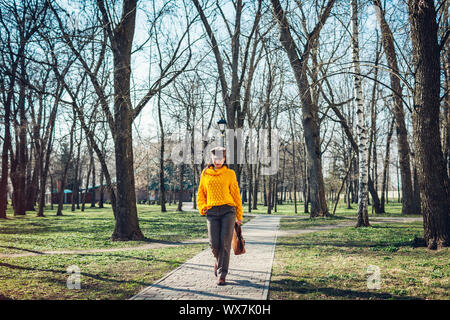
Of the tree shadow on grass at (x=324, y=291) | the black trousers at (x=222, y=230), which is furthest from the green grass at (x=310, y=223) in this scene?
the black trousers at (x=222, y=230)

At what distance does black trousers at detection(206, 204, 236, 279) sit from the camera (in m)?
5.47

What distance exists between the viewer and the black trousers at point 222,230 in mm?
5473

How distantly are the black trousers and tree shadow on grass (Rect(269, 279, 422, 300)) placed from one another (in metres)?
0.85

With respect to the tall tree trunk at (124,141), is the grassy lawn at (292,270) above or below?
below

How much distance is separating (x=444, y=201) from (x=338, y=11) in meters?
6.65

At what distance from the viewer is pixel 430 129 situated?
25.4ft

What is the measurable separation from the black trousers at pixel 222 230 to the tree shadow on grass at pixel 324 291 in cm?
85

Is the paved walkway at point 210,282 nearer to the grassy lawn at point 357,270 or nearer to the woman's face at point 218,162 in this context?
the grassy lawn at point 357,270

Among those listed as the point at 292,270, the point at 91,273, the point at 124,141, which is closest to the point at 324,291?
the point at 292,270

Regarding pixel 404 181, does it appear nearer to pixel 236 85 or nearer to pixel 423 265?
pixel 236 85

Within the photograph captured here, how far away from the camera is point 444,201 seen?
24.9ft

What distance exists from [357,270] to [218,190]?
3.19 metres

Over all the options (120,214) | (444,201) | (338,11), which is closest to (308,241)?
(444,201)

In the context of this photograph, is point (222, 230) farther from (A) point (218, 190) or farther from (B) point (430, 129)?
(B) point (430, 129)
